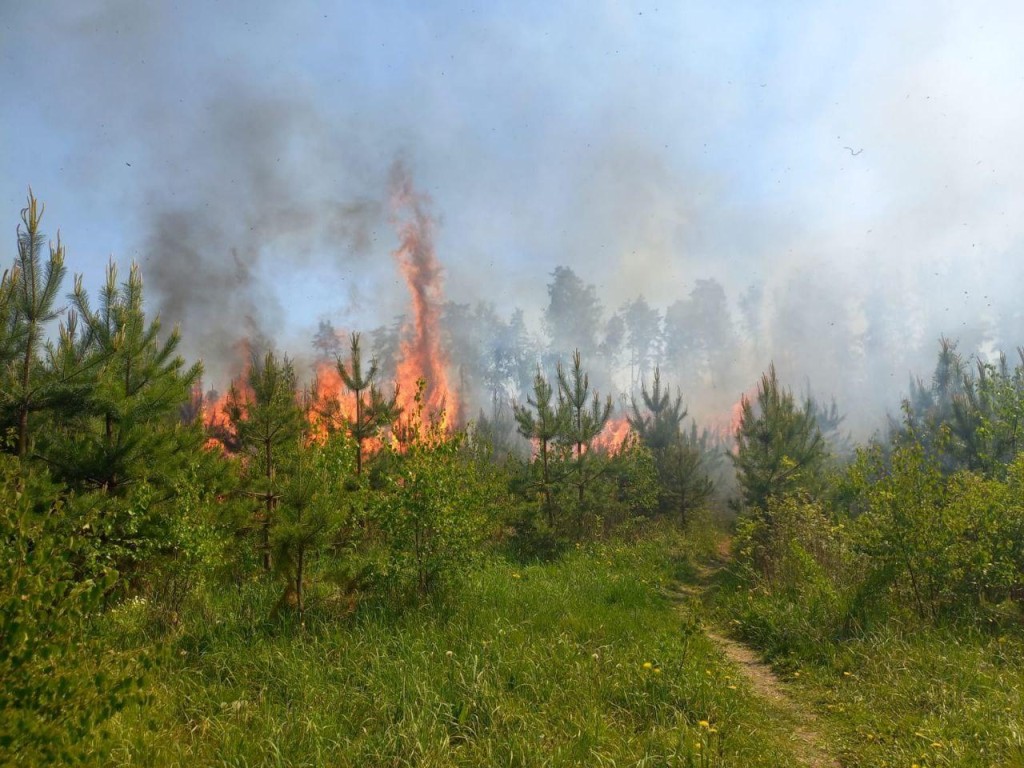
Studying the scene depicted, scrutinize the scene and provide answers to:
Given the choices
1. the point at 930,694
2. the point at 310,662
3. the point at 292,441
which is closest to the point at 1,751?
the point at 310,662

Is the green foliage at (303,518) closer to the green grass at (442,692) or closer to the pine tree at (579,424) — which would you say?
the green grass at (442,692)

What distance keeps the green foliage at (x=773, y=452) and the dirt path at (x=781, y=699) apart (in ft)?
31.0

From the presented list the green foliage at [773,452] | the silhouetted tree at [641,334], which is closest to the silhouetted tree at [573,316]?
the silhouetted tree at [641,334]

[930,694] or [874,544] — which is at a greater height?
[874,544]

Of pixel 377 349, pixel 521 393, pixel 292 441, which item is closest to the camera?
pixel 292 441

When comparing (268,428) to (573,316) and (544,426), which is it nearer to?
(544,426)

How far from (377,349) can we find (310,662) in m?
52.7

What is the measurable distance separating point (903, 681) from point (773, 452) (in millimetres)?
12653

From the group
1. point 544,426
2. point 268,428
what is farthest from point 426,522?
point 544,426

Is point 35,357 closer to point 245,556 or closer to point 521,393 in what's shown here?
point 245,556

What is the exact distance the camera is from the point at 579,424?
17.4 metres

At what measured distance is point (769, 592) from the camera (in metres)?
9.65

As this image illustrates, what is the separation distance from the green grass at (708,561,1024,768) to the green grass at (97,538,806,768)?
0.87 m

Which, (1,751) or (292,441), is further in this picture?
(292,441)
